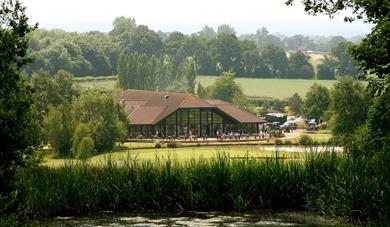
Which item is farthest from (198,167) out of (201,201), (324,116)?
(324,116)

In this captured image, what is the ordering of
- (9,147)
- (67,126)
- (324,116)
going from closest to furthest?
(9,147) < (67,126) < (324,116)

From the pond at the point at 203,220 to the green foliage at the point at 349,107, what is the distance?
43.5 m

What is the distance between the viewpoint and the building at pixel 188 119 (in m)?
92.9

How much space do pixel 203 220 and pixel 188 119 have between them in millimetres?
74765

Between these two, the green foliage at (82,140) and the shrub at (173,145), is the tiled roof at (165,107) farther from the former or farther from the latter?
the green foliage at (82,140)

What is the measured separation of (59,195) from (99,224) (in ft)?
5.98

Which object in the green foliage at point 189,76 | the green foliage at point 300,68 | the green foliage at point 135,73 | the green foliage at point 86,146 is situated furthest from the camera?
the green foliage at point 300,68

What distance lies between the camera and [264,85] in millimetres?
163875

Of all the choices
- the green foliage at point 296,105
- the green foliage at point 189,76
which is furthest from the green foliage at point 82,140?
the green foliage at point 189,76

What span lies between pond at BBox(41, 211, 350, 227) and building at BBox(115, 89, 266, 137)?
70.9m

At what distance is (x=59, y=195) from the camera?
20.9 meters

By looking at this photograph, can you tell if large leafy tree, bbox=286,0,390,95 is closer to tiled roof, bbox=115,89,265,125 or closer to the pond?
the pond

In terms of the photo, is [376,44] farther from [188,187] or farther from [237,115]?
[237,115]

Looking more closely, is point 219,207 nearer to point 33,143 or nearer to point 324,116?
point 33,143
